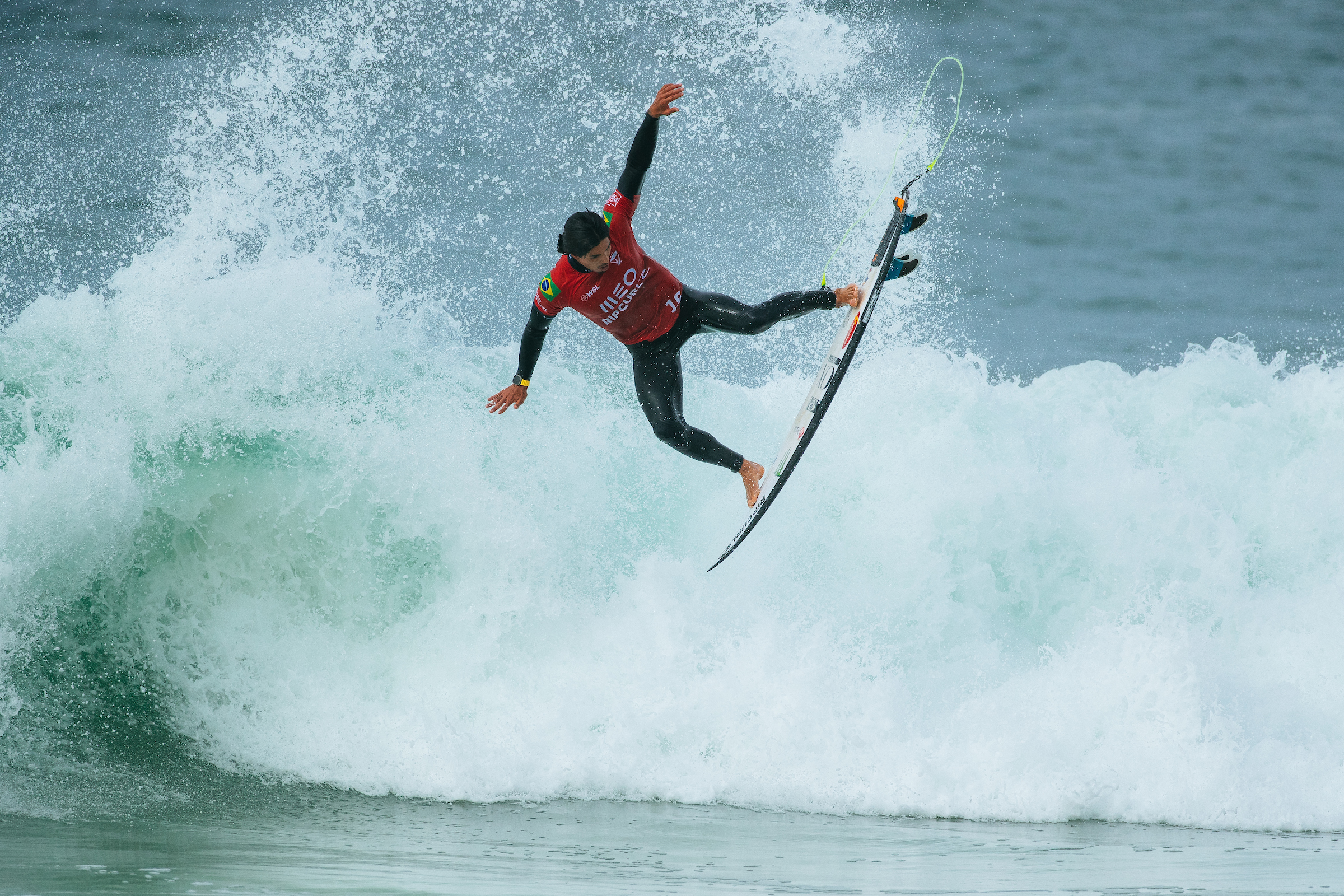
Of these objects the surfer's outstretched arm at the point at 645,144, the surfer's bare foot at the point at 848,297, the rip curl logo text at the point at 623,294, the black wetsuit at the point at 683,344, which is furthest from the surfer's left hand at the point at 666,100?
the surfer's bare foot at the point at 848,297

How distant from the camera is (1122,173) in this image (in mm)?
14531

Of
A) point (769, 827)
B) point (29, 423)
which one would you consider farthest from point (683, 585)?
point (29, 423)

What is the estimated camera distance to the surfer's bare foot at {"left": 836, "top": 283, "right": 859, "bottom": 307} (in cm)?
534

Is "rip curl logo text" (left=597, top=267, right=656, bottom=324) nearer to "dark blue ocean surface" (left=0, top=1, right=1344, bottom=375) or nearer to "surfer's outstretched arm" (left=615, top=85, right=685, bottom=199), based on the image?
"surfer's outstretched arm" (left=615, top=85, right=685, bottom=199)

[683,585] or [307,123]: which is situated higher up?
[307,123]

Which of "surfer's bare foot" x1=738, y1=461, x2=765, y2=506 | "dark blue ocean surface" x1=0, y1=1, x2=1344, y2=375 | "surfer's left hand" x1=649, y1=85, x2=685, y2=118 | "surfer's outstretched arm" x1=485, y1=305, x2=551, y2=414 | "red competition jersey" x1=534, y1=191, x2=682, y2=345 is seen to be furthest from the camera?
"dark blue ocean surface" x1=0, y1=1, x2=1344, y2=375

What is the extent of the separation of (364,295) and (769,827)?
455 centimetres

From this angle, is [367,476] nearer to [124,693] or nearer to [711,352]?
[124,693]

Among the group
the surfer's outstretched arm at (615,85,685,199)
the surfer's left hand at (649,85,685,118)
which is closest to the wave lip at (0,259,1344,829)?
the surfer's outstretched arm at (615,85,685,199)

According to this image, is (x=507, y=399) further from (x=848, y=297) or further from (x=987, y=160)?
(x=987, y=160)

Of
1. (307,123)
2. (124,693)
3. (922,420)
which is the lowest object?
(124,693)

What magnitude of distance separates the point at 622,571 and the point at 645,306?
2.08m

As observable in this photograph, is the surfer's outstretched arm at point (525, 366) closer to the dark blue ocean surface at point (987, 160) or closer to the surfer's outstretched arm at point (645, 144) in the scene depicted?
the surfer's outstretched arm at point (645, 144)

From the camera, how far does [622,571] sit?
6.72 meters
